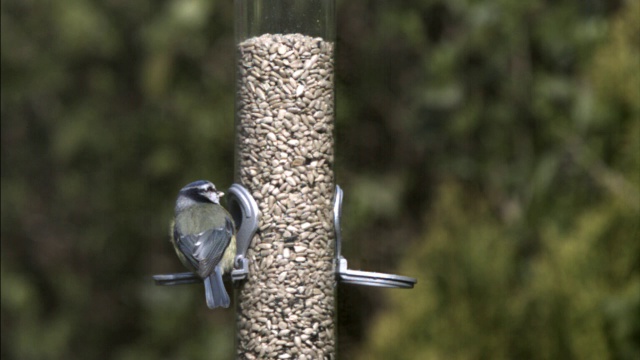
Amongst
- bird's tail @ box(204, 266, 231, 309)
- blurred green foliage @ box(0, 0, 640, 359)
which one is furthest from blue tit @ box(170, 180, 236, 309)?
blurred green foliage @ box(0, 0, 640, 359)

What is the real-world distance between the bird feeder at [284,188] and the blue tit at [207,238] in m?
0.05

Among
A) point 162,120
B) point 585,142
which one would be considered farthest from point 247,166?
point 162,120

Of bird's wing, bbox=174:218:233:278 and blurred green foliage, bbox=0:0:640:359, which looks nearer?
bird's wing, bbox=174:218:233:278

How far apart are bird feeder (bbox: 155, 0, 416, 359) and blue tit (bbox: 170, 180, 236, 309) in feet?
0.15

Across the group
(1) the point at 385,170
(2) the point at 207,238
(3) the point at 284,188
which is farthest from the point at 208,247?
(1) the point at 385,170

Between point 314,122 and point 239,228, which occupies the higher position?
point 314,122

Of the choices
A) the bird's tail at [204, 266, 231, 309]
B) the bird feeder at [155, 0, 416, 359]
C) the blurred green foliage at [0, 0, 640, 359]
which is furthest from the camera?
the blurred green foliage at [0, 0, 640, 359]

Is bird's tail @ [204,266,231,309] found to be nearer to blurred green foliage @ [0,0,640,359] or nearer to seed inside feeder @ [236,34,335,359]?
seed inside feeder @ [236,34,335,359]

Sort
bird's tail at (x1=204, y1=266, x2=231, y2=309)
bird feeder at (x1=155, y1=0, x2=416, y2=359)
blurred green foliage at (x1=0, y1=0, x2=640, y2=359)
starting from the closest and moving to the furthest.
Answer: bird's tail at (x1=204, y1=266, x2=231, y2=309) → bird feeder at (x1=155, y1=0, x2=416, y2=359) → blurred green foliage at (x1=0, y1=0, x2=640, y2=359)

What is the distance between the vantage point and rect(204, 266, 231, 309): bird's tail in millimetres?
2680

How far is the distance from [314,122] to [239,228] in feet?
1.10

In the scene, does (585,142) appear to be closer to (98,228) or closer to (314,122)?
(314,122)

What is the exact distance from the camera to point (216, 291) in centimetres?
272

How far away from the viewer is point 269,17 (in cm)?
283
